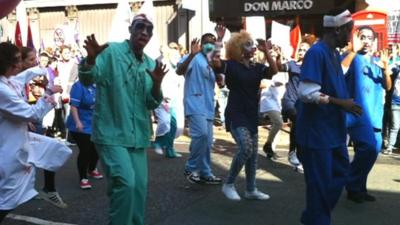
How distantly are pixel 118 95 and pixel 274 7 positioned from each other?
14.1 metres

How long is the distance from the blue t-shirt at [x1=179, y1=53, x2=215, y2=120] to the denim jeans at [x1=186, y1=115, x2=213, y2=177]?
91mm

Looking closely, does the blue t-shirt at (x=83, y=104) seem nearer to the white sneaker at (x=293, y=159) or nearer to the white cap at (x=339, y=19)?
the white sneaker at (x=293, y=159)

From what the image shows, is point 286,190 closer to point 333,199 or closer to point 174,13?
point 333,199

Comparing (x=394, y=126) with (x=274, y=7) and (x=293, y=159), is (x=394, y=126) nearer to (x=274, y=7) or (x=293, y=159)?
(x=293, y=159)

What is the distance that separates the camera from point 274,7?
698 inches

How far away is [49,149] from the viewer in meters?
5.32

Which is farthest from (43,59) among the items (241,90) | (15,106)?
(15,106)

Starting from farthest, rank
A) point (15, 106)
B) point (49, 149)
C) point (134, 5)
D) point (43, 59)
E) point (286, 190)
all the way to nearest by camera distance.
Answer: point (134, 5) → point (43, 59) → point (286, 190) → point (49, 149) → point (15, 106)

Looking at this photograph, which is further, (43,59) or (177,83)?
(43,59)

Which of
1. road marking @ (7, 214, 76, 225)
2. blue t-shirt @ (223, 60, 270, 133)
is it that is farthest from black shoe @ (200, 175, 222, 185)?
road marking @ (7, 214, 76, 225)

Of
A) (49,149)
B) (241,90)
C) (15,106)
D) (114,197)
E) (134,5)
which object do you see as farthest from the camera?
(134,5)

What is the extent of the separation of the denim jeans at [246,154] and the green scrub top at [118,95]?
201cm

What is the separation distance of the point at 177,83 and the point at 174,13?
37.1 ft

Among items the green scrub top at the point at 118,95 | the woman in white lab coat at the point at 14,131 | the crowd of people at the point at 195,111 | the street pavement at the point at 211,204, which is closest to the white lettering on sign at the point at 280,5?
the street pavement at the point at 211,204
